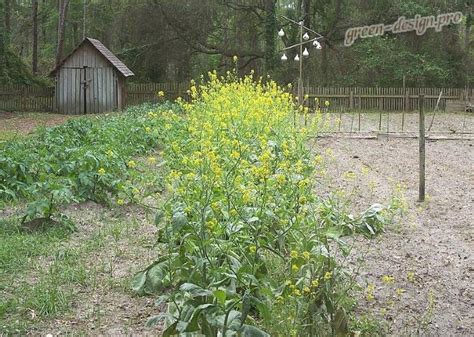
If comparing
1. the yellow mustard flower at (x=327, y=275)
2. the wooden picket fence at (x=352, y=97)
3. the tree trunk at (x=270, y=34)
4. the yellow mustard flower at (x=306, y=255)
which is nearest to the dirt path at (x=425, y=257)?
the yellow mustard flower at (x=327, y=275)

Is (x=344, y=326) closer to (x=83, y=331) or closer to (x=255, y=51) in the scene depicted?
(x=83, y=331)

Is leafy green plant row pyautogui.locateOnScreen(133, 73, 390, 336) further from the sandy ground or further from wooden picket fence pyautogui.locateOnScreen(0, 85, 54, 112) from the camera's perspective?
wooden picket fence pyautogui.locateOnScreen(0, 85, 54, 112)

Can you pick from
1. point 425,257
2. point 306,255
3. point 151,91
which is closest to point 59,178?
point 425,257

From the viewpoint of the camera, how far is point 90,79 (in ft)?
93.1

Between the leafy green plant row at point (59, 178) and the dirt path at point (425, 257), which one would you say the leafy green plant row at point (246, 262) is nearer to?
the dirt path at point (425, 257)

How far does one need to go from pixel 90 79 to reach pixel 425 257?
2413 centimetres

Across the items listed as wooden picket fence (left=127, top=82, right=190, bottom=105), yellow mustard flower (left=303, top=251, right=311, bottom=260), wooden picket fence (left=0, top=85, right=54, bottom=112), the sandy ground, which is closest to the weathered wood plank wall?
the sandy ground

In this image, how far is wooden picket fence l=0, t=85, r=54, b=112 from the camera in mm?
29609

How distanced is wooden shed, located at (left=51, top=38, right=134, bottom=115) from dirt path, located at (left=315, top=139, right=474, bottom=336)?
710 inches

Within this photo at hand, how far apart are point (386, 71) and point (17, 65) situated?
16.6 metres

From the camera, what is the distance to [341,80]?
3206cm

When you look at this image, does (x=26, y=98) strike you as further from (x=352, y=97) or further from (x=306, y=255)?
(x=306, y=255)

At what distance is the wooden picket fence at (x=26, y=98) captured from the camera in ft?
97.1

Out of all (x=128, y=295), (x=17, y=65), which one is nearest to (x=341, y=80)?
(x=17, y=65)
